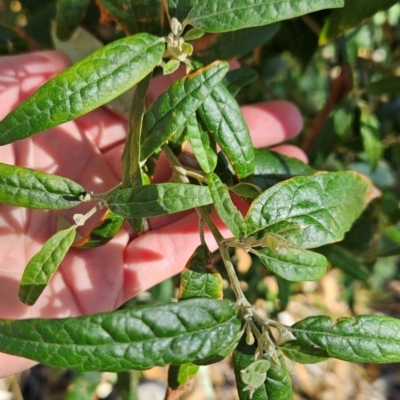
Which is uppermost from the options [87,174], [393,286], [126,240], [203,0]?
[203,0]

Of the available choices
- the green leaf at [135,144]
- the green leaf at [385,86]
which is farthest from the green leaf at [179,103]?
the green leaf at [385,86]

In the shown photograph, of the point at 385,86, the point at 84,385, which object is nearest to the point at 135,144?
the point at 385,86

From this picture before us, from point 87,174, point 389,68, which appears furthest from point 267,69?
point 87,174

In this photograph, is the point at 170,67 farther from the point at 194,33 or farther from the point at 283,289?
the point at 283,289

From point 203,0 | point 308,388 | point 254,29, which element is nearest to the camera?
point 203,0

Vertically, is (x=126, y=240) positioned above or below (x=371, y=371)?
above

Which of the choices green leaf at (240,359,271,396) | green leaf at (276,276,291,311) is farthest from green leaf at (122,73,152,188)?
green leaf at (276,276,291,311)

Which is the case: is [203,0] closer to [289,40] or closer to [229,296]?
[289,40]
